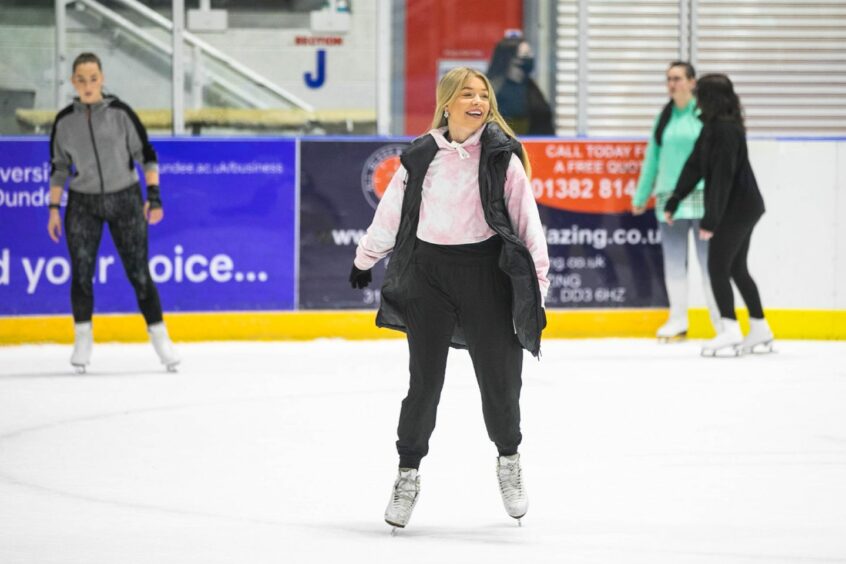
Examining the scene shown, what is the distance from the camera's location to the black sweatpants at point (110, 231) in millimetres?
8758

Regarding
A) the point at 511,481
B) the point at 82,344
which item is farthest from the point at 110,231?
the point at 511,481

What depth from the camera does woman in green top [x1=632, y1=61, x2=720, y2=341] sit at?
10.7 metres

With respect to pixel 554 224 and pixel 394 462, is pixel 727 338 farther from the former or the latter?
pixel 394 462

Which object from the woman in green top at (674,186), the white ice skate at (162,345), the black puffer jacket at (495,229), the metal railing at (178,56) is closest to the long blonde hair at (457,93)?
the black puffer jacket at (495,229)

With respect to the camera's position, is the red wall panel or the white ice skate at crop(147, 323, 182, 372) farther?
the red wall panel

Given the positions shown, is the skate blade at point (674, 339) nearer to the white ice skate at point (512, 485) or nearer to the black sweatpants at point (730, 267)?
the black sweatpants at point (730, 267)

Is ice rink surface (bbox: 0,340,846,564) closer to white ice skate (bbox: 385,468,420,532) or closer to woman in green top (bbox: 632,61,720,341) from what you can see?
white ice skate (bbox: 385,468,420,532)

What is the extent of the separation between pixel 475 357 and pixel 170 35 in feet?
21.5

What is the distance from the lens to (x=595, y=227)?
1111 cm

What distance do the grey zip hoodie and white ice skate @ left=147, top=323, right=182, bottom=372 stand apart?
80cm

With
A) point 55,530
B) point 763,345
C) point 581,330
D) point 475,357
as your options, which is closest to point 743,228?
point 763,345

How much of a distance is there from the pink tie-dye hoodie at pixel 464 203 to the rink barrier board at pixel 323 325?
5.95m

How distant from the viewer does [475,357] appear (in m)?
4.97

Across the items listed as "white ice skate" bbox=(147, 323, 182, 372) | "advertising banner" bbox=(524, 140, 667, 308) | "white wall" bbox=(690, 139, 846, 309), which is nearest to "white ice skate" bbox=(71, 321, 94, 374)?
"white ice skate" bbox=(147, 323, 182, 372)
